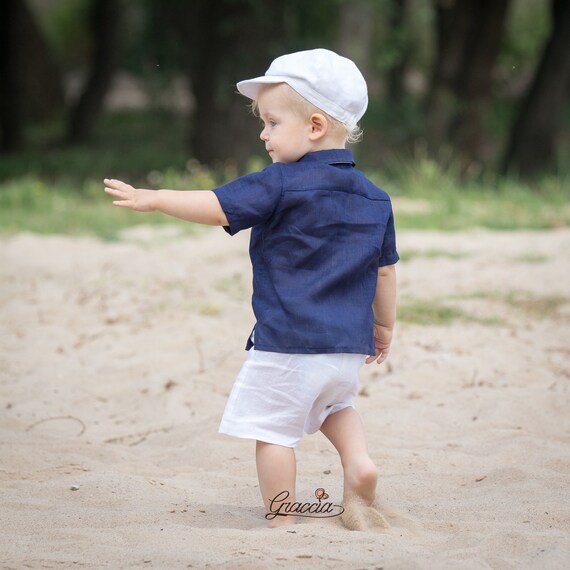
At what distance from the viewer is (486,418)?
4.12 metres

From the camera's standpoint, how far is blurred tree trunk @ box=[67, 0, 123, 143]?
55.5ft

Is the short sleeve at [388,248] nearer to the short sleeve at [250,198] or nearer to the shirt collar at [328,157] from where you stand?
the shirt collar at [328,157]

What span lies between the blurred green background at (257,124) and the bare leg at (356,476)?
16.6ft

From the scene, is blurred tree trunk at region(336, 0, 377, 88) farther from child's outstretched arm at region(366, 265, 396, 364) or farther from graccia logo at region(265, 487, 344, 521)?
graccia logo at region(265, 487, 344, 521)

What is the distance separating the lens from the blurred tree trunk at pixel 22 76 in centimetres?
1531

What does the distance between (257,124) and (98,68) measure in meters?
6.27

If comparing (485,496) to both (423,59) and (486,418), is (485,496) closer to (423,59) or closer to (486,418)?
(486,418)

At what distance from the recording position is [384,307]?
3.04 m

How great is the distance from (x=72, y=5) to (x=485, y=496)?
29.0m

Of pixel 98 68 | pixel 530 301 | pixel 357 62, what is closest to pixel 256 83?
pixel 530 301

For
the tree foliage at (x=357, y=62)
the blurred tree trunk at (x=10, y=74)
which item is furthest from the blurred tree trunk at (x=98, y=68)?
the blurred tree trunk at (x=10, y=74)

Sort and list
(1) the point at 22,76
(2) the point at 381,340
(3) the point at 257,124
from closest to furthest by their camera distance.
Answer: (2) the point at 381,340 < (3) the point at 257,124 < (1) the point at 22,76

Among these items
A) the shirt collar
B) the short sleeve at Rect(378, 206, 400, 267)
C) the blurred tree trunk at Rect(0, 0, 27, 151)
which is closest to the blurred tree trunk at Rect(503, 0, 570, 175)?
the blurred tree trunk at Rect(0, 0, 27, 151)

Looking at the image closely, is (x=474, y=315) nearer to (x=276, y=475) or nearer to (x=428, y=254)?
(x=428, y=254)
